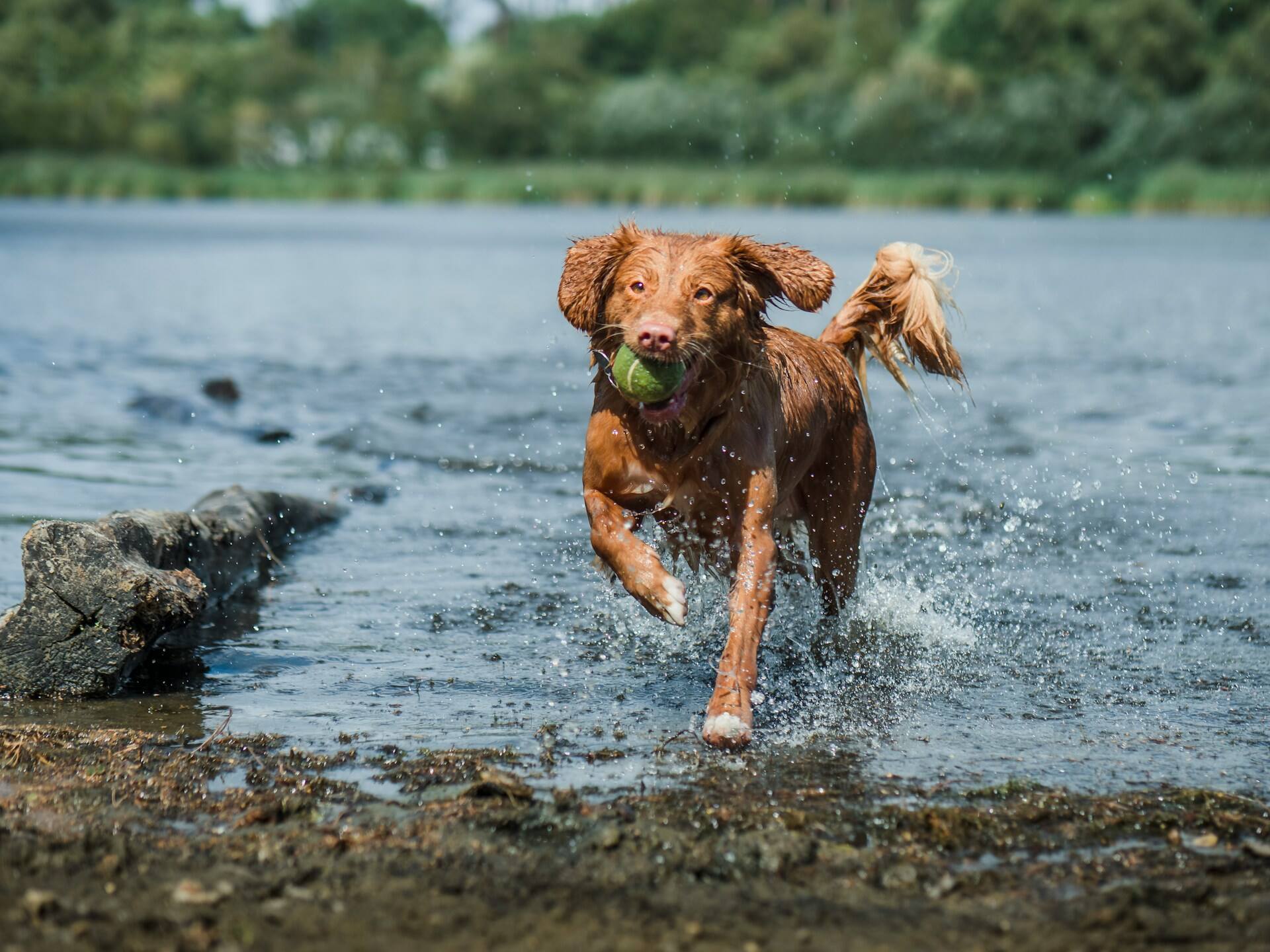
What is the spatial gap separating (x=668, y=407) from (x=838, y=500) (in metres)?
1.63

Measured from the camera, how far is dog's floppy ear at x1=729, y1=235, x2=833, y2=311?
17.5 feet

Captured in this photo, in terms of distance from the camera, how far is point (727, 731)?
188 inches

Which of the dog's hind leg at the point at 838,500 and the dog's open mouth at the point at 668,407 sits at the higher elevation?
the dog's open mouth at the point at 668,407

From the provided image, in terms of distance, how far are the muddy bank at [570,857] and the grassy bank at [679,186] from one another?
148 ft

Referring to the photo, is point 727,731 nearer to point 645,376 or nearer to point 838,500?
point 645,376

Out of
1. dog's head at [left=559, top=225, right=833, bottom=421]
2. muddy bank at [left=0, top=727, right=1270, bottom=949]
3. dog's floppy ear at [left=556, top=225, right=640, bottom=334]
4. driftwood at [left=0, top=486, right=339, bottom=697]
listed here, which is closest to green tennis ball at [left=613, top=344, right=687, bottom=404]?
dog's head at [left=559, top=225, right=833, bottom=421]

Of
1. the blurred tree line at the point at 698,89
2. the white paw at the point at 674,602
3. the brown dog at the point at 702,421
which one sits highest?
the blurred tree line at the point at 698,89

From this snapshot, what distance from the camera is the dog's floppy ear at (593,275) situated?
530cm

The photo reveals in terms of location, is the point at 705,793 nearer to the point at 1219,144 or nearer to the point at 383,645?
the point at 383,645

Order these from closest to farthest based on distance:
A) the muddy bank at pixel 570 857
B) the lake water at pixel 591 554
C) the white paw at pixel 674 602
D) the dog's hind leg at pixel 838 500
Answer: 1. the muddy bank at pixel 570 857
2. the white paw at pixel 674 602
3. the lake water at pixel 591 554
4. the dog's hind leg at pixel 838 500

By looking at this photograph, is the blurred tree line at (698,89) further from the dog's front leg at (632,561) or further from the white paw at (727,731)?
the white paw at (727,731)

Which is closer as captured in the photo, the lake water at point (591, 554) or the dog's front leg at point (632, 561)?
the dog's front leg at point (632, 561)

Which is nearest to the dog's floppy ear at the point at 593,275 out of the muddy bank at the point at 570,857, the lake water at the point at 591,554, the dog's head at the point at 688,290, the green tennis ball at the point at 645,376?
the dog's head at the point at 688,290

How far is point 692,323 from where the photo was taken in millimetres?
4996
